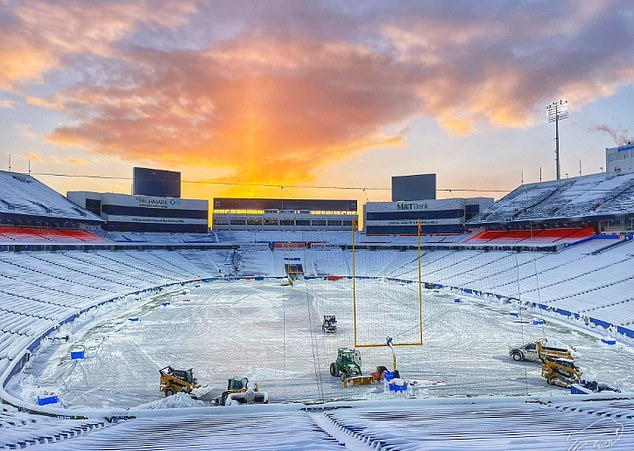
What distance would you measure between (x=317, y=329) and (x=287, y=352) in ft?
21.2

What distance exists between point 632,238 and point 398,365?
37.8 m

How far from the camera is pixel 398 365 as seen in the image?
19.8 m

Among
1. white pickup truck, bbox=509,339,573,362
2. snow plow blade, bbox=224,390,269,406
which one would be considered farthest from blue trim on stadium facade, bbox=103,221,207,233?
white pickup truck, bbox=509,339,573,362

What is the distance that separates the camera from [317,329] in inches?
1111

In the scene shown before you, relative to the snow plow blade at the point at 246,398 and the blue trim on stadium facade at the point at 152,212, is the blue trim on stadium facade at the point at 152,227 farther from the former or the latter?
the snow plow blade at the point at 246,398

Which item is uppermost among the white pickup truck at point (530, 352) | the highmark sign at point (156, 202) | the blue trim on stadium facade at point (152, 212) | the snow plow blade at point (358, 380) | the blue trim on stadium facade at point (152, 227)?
the highmark sign at point (156, 202)

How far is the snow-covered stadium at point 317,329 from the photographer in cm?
847

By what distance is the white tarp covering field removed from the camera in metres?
16.4

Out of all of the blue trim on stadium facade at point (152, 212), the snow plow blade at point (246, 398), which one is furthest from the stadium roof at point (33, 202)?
the snow plow blade at point (246, 398)

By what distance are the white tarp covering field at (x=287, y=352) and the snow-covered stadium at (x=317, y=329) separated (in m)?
0.14

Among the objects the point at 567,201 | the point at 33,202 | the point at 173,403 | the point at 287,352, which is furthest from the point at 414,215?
the point at 173,403

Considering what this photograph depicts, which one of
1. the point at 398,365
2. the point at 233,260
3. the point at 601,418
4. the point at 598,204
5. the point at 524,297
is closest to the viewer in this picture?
the point at 601,418

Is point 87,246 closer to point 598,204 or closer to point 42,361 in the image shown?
point 42,361

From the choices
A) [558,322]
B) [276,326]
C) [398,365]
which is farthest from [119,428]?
[558,322]
